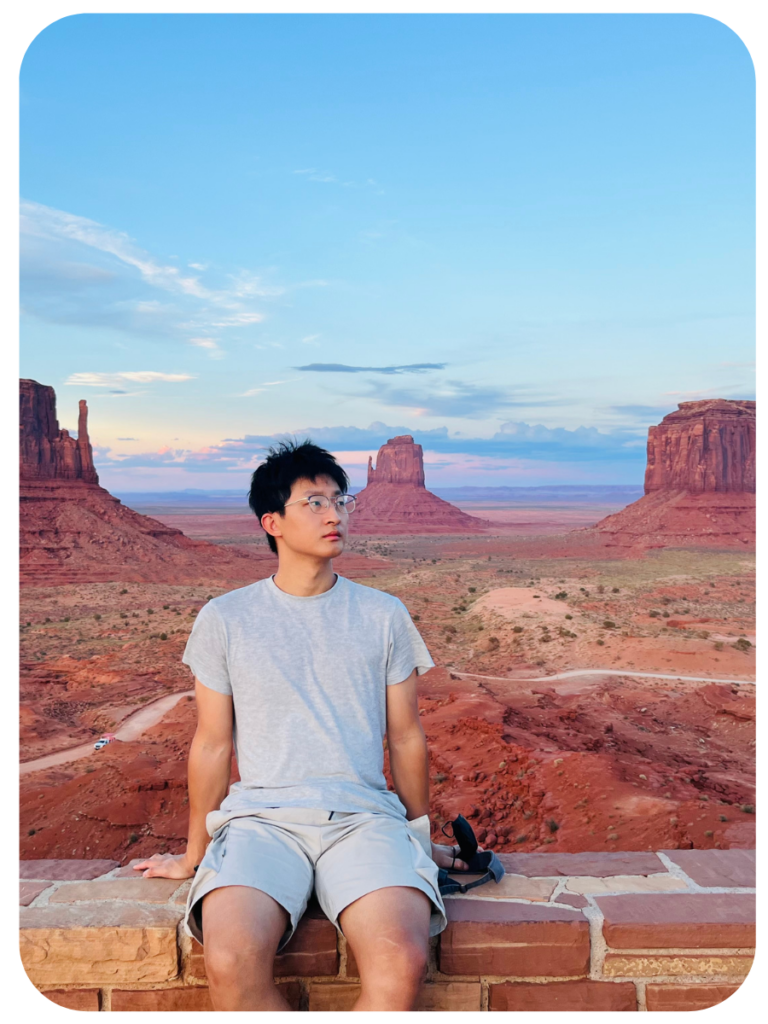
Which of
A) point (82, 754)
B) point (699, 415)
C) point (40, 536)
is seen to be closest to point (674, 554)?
point (699, 415)

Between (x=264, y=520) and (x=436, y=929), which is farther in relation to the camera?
(x=264, y=520)

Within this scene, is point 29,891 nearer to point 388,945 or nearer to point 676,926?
point 388,945

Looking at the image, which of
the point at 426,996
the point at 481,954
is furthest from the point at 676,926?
the point at 426,996

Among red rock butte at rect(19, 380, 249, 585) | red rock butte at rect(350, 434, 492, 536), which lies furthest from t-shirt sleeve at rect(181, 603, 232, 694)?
red rock butte at rect(350, 434, 492, 536)

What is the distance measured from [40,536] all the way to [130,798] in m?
40.7

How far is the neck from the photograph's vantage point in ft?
8.57

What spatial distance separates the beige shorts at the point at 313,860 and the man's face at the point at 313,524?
2.76 ft

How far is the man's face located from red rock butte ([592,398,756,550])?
187 feet

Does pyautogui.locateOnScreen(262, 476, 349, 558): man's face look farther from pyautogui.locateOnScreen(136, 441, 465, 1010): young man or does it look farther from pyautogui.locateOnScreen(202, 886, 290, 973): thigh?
pyautogui.locateOnScreen(202, 886, 290, 973): thigh

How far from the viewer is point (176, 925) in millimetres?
2326

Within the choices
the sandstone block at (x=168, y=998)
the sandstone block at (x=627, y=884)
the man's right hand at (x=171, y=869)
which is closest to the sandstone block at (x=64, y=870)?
the man's right hand at (x=171, y=869)

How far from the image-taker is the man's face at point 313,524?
101 inches

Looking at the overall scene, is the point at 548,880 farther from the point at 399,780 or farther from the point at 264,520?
the point at 264,520

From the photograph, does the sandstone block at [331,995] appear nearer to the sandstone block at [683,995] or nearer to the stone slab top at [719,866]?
the sandstone block at [683,995]
